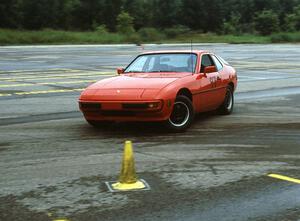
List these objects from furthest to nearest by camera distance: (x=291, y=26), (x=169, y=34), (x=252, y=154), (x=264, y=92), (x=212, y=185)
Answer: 1. (x=291, y=26)
2. (x=169, y=34)
3. (x=264, y=92)
4. (x=252, y=154)
5. (x=212, y=185)

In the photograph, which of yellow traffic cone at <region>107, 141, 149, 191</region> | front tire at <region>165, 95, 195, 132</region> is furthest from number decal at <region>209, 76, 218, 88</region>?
yellow traffic cone at <region>107, 141, 149, 191</region>

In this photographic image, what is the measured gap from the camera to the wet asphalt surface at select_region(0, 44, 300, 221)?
16.2ft

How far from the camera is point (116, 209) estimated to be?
4.91 meters

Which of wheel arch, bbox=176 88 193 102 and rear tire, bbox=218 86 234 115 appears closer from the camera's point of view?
wheel arch, bbox=176 88 193 102

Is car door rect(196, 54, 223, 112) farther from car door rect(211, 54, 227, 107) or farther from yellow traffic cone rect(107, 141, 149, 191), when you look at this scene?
yellow traffic cone rect(107, 141, 149, 191)

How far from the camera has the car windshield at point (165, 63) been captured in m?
9.78

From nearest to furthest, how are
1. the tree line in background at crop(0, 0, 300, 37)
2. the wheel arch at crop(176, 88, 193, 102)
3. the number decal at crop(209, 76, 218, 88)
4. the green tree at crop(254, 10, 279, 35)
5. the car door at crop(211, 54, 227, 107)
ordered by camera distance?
the wheel arch at crop(176, 88, 193, 102), the number decal at crop(209, 76, 218, 88), the car door at crop(211, 54, 227, 107), the tree line in background at crop(0, 0, 300, 37), the green tree at crop(254, 10, 279, 35)

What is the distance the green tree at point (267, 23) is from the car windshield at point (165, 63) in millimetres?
80559

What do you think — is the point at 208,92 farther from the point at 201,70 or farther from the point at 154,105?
the point at 154,105

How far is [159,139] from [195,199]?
308cm

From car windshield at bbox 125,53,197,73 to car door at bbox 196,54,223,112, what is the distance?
239mm

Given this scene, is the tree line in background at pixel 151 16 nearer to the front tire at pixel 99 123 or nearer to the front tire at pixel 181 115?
the front tire at pixel 99 123

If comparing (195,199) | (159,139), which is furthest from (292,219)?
(159,139)

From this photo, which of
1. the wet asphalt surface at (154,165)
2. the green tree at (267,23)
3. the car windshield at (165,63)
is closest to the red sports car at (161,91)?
the car windshield at (165,63)
